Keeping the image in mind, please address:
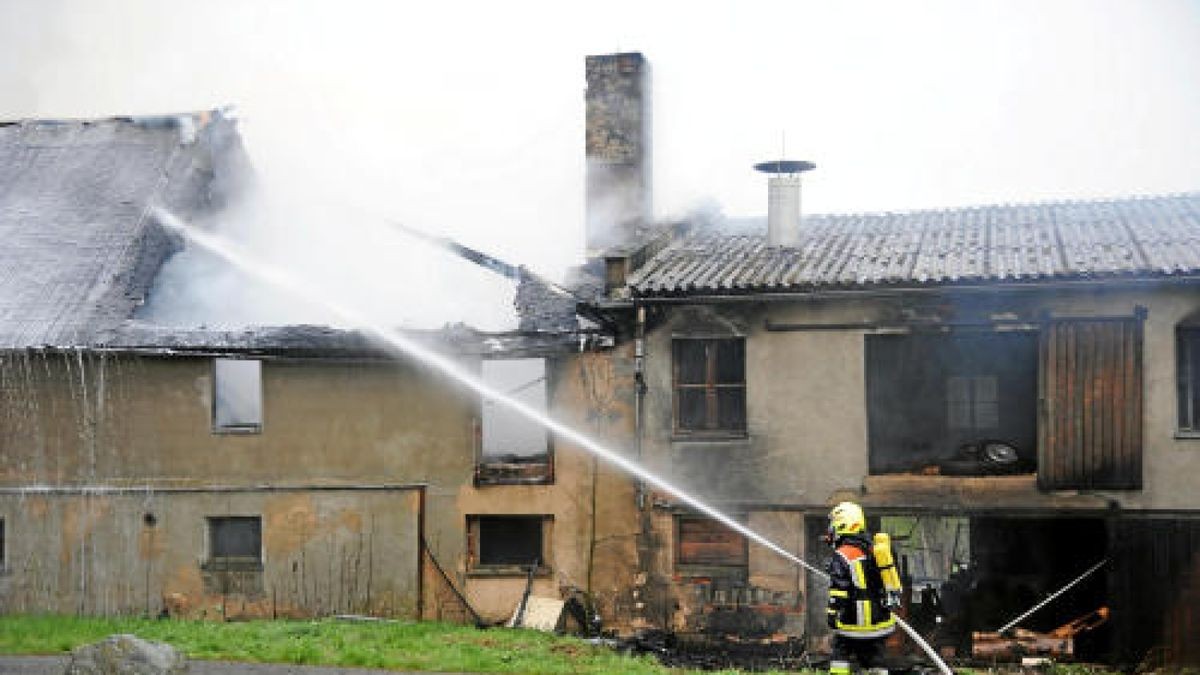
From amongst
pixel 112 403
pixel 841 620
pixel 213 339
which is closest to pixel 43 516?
pixel 112 403

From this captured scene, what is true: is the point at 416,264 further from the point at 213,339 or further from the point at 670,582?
the point at 670,582

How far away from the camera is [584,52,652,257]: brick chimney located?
22.7 meters

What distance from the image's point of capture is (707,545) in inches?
772

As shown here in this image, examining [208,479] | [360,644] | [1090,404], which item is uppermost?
[1090,404]

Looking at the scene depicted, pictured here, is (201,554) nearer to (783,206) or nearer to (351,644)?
(351,644)

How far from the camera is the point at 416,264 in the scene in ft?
76.7

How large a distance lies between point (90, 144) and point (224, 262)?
412cm

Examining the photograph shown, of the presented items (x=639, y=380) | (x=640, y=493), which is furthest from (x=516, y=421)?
(x=640, y=493)

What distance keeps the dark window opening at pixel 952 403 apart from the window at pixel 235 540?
933 centimetres

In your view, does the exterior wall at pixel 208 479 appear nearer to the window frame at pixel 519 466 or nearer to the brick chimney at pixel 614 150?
the window frame at pixel 519 466

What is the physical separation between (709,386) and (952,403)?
11.1ft

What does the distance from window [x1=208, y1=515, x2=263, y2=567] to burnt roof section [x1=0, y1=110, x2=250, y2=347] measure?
3.54 meters

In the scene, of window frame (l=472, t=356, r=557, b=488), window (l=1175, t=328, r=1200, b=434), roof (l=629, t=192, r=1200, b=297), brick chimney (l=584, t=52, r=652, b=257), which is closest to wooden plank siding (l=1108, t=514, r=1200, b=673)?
window (l=1175, t=328, r=1200, b=434)

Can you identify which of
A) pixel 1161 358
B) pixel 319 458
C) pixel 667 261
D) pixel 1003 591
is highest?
pixel 667 261
